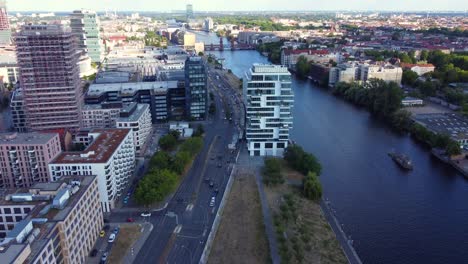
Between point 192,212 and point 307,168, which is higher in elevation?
point 307,168

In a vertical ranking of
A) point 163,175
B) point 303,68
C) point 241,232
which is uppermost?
point 303,68

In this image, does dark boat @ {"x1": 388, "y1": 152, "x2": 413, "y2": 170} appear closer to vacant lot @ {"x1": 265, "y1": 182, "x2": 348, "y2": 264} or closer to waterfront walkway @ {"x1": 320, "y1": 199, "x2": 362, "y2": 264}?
waterfront walkway @ {"x1": 320, "y1": 199, "x2": 362, "y2": 264}

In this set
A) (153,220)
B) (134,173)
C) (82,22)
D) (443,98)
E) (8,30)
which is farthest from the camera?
(8,30)

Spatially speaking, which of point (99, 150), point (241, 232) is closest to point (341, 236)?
point (241, 232)

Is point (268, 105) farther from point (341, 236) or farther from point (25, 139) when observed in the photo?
point (25, 139)

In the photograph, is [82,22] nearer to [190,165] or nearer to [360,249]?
[190,165]

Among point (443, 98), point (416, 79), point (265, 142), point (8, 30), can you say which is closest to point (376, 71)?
point (416, 79)

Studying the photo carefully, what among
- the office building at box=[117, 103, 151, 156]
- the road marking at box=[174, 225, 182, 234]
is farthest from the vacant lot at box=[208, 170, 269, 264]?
the office building at box=[117, 103, 151, 156]
